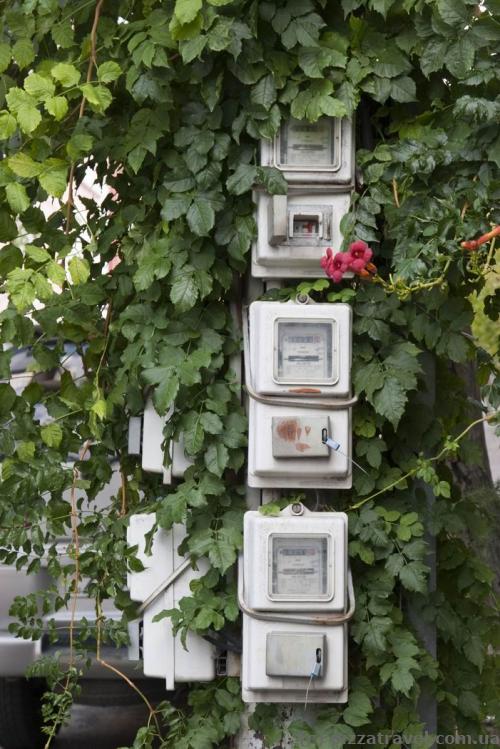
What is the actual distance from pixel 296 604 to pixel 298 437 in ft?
1.48

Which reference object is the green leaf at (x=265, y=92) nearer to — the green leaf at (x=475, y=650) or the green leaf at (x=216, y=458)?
the green leaf at (x=216, y=458)

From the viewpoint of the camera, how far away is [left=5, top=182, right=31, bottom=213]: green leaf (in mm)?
3369

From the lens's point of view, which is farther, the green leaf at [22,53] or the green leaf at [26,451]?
the green leaf at [26,451]

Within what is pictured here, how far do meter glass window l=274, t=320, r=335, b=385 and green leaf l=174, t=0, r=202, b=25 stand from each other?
824mm

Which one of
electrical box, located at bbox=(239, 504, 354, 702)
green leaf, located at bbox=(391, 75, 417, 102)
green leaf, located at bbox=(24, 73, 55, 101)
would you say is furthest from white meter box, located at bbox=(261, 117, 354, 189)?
electrical box, located at bbox=(239, 504, 354, 702)

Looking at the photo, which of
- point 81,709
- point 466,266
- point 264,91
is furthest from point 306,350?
point 81,709

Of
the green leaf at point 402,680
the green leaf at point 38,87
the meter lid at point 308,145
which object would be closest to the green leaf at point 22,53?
the green leaf at point 38,87

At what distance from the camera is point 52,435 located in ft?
12.3

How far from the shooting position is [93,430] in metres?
3.67

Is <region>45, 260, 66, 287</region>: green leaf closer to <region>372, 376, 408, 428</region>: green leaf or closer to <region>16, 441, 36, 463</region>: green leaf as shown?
<region>16, 441, 36, 463</region>: green leaf

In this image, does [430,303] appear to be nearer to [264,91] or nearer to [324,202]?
[324,202]

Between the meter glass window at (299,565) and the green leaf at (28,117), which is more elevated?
the green leaf at (28,117)

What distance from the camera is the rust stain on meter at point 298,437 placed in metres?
3.34

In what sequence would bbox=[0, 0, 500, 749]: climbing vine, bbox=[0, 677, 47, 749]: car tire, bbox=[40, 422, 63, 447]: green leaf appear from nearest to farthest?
bbox=[0, 0, 500, 749]: climbing vine < bbox=[40, 422, 63, 447]: green leaf < bbox=[0, 677, 47, 749]: car tire
